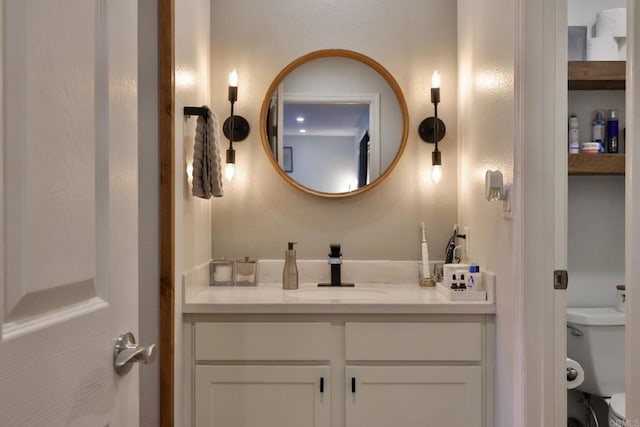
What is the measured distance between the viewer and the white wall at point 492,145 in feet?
5.21

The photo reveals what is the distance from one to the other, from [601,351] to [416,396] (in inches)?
34.7

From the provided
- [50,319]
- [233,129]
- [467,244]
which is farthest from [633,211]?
[233,129]

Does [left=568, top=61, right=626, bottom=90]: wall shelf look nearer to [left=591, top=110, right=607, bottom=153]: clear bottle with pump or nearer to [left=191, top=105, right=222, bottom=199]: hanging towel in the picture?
[left=591, top=110, right=607, bottom=153]: clear bottle with pump

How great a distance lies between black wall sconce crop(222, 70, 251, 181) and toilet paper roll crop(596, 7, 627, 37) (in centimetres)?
162

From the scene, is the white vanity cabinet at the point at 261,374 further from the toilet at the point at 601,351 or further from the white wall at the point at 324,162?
the toilet at the point at 601,351

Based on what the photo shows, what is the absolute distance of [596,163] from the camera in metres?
2.01

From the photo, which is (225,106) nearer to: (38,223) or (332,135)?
(332,135)

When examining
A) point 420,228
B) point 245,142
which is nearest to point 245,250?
point 245,142

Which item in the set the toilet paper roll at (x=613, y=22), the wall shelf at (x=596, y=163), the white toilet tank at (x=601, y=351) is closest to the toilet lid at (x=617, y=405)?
the white toilet tank at (x=601, y=351)

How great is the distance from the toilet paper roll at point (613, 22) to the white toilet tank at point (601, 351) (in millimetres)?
1207

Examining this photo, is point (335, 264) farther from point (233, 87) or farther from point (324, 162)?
point (233, 87)

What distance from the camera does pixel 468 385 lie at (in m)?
1.76

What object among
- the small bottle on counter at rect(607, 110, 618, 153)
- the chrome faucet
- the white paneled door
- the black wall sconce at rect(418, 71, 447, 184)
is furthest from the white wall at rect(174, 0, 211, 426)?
the small bottle on counter at rect(607, 110, 618, 153)

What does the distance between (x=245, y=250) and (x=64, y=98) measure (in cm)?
171
